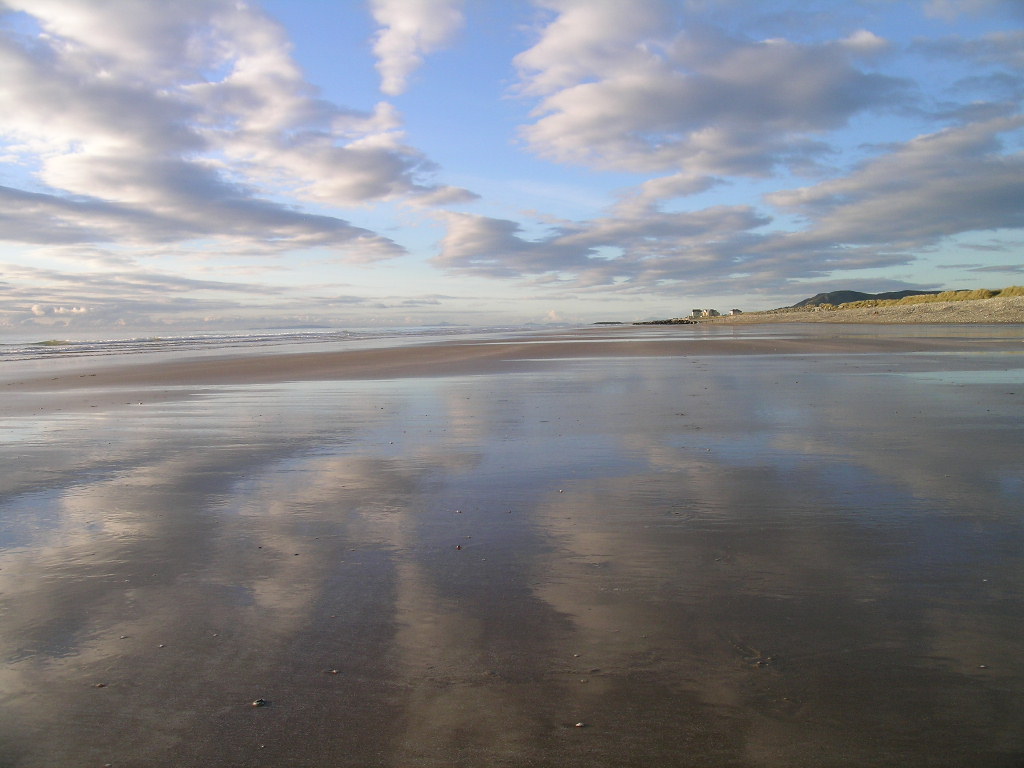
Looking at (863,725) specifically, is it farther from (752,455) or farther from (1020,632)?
(752,455)

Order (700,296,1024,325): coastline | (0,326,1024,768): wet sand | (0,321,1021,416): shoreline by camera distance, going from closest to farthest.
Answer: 1. (0,326,1024,768): wet sand
2. (0,321,1021,416): shoreline
3. (700,296,1024,325): coastline

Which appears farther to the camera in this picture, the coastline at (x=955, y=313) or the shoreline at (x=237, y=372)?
the coastline at (x=955, y=313)

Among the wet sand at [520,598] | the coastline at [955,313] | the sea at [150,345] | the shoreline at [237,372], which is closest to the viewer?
the wet sand at [520,598]

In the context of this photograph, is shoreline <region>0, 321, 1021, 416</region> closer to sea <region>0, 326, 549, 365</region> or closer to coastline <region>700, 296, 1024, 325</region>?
sea <region>0, 326, 549, 365</region>

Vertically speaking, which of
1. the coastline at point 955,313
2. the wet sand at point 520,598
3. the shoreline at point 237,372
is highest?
the coastline at point 955,313

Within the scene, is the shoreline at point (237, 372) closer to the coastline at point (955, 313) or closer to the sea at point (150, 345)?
the sea at point (150, 345)

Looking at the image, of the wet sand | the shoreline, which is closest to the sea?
the shoreline

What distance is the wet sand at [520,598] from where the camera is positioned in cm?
243

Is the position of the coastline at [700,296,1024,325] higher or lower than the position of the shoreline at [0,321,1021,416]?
higher

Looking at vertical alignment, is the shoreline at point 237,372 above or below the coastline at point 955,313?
below

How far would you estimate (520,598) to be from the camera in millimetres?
3535

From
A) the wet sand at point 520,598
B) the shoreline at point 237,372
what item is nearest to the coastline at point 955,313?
the shoreline at point 237,372

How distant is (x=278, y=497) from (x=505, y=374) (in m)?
11.5

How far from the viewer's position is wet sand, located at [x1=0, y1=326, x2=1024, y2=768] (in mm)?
2426
